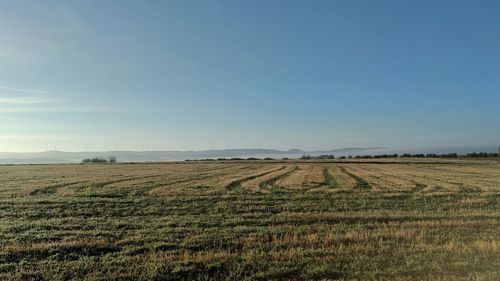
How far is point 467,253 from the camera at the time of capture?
9.92 m


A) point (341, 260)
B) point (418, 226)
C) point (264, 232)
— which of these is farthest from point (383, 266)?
point (418, 226)

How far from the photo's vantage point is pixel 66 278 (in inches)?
329

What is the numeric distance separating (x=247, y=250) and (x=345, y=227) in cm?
467

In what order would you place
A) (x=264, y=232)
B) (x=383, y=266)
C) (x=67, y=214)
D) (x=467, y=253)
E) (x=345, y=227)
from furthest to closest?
(x=67, y=214), (x=345, y=227), (x=264, y=232), (x=467, y=253), (x=383, y=266)

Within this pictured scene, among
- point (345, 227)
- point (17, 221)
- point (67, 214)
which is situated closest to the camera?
point (345, 227)

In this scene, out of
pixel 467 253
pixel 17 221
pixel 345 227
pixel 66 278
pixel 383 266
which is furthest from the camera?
pixel 17 221

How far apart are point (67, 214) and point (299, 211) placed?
9.98 m

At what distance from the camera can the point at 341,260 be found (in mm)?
9352

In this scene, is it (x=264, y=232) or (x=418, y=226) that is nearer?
(x=264, y=232)

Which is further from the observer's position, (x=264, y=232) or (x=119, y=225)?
(x=119, y=225)

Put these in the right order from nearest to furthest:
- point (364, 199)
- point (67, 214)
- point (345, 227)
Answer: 1. point (345, 227)
2. point (67, 214)
3. point (364, 199)

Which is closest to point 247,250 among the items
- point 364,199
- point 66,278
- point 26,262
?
point 66,278

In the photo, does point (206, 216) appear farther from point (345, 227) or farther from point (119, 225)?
point (345, 227)

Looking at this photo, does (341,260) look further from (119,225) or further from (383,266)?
(119,225)
